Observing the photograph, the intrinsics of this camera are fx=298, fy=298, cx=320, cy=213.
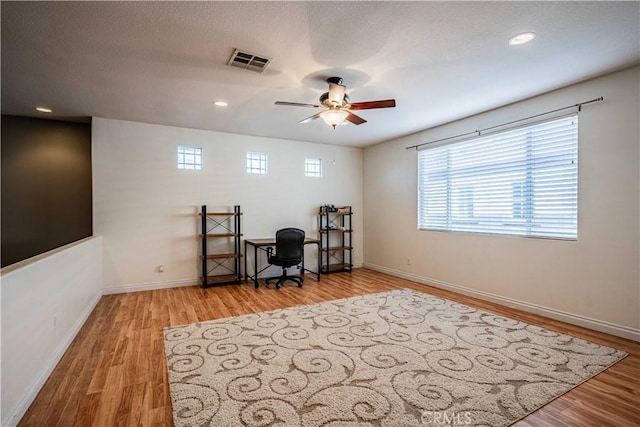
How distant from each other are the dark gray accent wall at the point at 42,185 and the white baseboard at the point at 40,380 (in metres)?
2.33

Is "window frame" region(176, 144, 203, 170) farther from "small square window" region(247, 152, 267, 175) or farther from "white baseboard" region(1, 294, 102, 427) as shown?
"white baseboard" region(1, 294, 102, 427)

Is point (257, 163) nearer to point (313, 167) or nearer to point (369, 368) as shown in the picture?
point (313, 167)

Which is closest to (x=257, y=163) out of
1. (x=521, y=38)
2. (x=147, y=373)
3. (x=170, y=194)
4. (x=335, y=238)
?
(x=170, y=194)

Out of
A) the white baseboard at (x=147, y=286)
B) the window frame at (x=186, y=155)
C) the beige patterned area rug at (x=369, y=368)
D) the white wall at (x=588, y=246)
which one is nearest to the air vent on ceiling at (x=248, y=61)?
the beige patterned area rug at (x=369, y=368)

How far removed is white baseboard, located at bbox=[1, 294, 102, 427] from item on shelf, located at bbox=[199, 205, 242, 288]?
194 cm

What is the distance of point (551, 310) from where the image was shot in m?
3.59

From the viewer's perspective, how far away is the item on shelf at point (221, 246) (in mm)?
5090

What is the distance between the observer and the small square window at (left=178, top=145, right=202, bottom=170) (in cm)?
517

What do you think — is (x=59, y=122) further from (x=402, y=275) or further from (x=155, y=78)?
(x=402, y=275)

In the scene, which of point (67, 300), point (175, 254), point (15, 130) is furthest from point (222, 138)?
point (67, 300)

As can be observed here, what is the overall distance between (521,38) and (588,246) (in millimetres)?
2372

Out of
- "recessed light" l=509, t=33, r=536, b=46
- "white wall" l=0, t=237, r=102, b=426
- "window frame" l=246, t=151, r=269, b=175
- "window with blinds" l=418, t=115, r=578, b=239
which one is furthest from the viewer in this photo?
"window frame" l=246, t=151, r=269, b=175

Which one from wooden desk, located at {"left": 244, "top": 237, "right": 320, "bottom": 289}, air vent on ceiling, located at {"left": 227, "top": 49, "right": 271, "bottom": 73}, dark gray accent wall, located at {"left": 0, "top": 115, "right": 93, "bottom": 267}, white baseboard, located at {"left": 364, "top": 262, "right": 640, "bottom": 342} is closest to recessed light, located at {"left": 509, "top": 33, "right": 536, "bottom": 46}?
air vent on ceiling, located at {"left": 227, "top": 49, "right": 271, "bottom": 73}

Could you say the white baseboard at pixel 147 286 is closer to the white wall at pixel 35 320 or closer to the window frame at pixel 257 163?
the white wall at pixel 35 320
